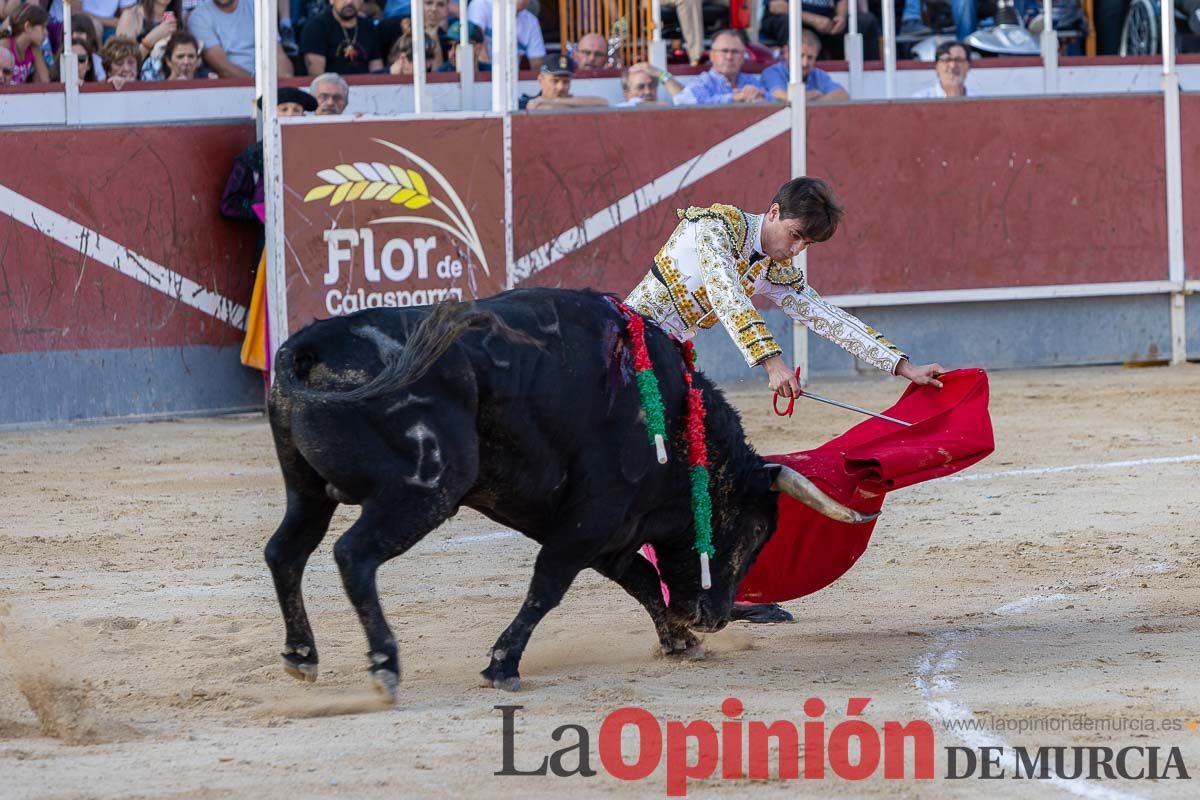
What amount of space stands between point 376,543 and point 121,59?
7.37m

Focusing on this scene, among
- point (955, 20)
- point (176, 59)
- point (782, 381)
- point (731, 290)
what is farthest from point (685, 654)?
point (955, 20)

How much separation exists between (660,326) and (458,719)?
123 centimetres

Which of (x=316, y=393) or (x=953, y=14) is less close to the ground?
(x=953, y=14)

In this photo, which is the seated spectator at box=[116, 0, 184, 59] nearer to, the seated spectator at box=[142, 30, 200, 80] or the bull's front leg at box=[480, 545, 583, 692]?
the seated spectator at box=[142, 30, 200, 80]

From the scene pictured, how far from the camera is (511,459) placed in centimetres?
450

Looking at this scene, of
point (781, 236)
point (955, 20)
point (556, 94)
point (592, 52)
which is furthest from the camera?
point (955, 20)

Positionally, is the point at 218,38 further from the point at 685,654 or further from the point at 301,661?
the point at 301,661

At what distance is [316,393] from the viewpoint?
4.25m

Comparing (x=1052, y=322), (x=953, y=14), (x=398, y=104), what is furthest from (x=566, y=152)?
(x=953, y=14)

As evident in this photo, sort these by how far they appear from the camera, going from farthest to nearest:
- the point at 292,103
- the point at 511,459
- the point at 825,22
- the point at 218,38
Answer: the point at 825,22 < the point at 218,38 < the point at 292,103 < the point at 511,459

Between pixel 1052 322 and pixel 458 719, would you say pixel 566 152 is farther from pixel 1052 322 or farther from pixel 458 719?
pixel 458 719

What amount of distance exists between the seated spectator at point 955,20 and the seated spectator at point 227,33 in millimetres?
4652

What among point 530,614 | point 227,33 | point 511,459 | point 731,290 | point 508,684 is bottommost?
point 508,684

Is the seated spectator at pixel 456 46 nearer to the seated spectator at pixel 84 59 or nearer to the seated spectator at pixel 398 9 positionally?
the seated spectator at pixel 398 9
